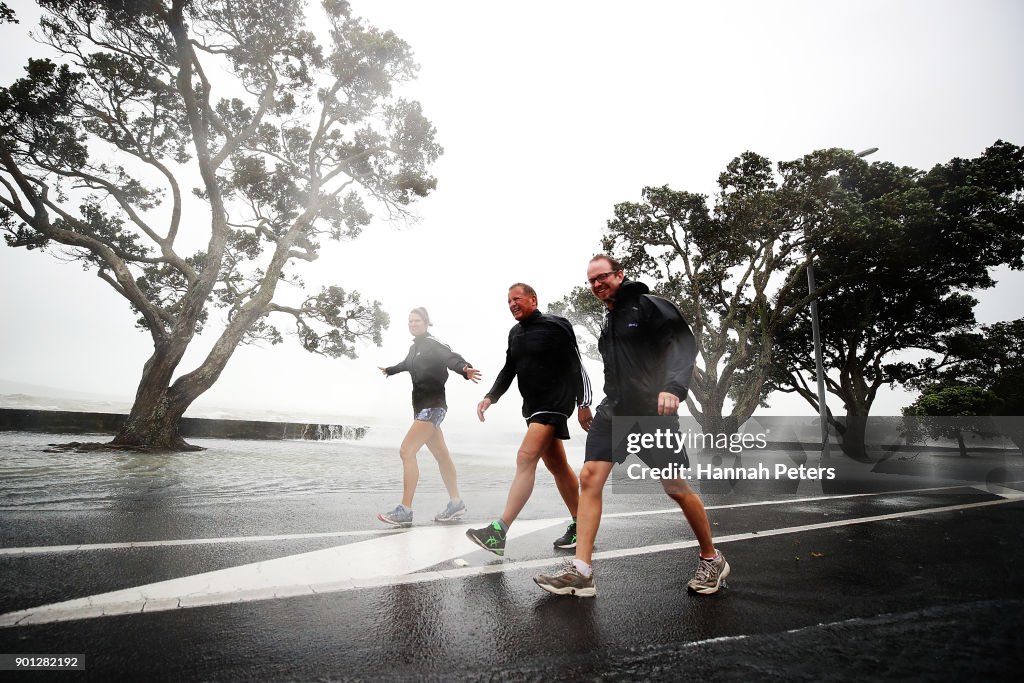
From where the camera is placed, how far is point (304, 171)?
19.4m

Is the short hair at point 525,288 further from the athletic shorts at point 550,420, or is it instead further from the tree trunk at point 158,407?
the tree trunk at point 158,407

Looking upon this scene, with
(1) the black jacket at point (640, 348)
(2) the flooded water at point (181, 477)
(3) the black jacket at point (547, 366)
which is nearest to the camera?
(1) the black jacket at point (640, 348)

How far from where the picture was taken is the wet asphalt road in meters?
1.88

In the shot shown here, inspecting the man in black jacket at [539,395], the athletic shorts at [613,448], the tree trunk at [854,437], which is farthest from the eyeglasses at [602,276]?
the tree trunk at [854,437]

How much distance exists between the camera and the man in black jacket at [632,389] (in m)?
2.86

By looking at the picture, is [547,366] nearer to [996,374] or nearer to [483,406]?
[483,406]

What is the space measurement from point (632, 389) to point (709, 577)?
1.12 m

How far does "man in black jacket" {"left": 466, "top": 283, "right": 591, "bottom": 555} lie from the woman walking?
1.04 metres

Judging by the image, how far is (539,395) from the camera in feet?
12.4

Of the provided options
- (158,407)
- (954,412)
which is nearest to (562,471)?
(158,407)

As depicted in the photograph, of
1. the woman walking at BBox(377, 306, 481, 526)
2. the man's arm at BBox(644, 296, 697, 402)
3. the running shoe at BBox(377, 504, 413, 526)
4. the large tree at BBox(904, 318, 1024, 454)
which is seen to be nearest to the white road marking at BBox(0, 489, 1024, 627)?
the running shoe at BBox(377, 504, 413, 526)

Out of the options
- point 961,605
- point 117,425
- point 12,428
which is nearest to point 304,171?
point 117,425

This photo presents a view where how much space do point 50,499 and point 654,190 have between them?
18.6 m

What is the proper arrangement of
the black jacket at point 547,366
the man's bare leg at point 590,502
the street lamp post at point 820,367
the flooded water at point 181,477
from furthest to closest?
the street lamp post at point 820,367 < the flooded water at point 181,477 < the black jacket at point 547,366 < the man's bare leg at point 590,502
